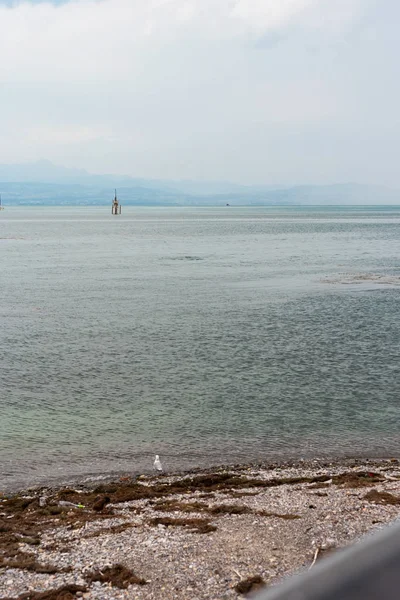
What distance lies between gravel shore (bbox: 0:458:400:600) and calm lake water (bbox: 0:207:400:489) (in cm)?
180

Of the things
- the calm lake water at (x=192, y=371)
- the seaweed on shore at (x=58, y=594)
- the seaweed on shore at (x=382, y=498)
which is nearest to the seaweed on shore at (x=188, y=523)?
the seaweed on shore at (x=58, y=594)

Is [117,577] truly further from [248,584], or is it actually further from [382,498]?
[382,498]

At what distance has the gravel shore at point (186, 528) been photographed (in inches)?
366

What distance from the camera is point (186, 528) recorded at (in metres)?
11.5

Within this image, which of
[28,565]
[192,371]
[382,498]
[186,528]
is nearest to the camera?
[28,565]

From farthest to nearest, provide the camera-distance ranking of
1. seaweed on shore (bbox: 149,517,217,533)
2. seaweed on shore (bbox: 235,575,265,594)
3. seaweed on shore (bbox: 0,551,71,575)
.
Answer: seaweed on shore (bbox: 149,517,217,533), seaweed on shore (bbox: 0,551,71,575), seaweed on shore (bbox: 235,575,265,594)

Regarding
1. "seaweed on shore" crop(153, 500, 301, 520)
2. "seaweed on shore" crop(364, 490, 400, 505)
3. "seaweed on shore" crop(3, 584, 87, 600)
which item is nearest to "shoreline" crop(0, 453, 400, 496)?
"seaweed on shore" crop(153, 500, 301, 520)

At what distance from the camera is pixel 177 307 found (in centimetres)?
3753

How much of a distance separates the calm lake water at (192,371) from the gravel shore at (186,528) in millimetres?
1803

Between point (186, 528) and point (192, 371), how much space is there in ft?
42.2

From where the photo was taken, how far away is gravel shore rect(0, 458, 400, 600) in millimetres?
9289

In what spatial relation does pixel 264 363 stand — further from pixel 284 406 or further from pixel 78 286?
pixel 78 286

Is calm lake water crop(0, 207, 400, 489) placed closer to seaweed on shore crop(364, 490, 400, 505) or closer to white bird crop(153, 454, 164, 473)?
white bird crop(153, 454, 164, 473)

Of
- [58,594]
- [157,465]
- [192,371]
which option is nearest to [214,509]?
[157,465]
